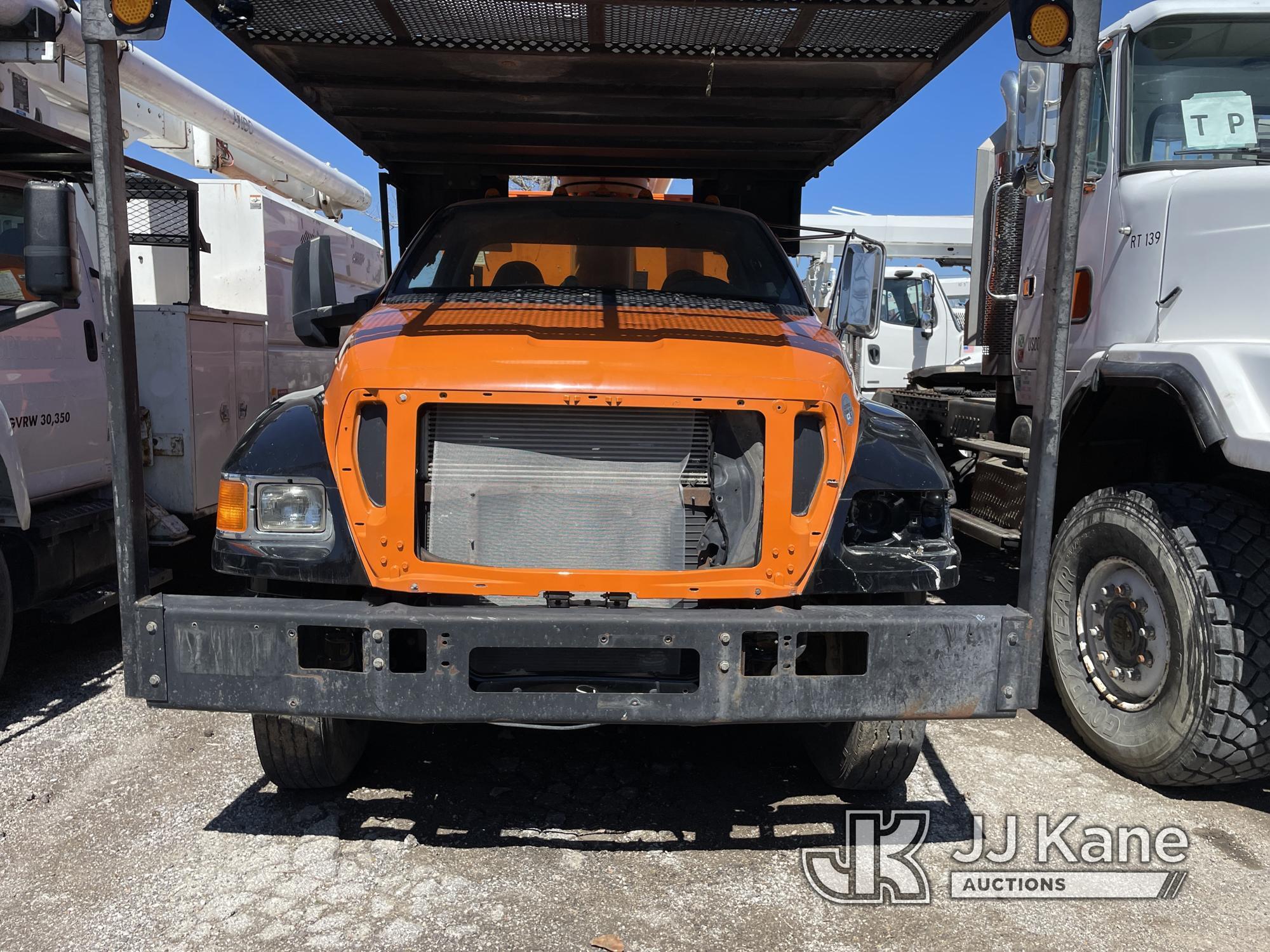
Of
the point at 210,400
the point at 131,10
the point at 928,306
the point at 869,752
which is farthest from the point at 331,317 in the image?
the point at 928,306

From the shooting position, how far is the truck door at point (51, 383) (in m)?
4.73

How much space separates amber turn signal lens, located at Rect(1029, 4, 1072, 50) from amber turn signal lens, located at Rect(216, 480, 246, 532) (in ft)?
8.88

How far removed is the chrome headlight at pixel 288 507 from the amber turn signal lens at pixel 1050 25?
250 centimetres

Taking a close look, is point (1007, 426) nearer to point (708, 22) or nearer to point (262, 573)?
point (708, 22)

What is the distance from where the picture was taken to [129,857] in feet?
10.6

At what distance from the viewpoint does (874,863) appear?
3291 millimetres

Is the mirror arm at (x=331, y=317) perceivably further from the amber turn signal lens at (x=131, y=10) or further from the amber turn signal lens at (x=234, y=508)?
the amber turn signal lens at (x=131, y=10)

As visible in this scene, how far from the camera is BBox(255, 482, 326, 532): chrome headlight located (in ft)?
9.91

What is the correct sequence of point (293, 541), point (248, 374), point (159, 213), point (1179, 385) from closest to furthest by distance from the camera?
1. point (293, 541)
2. point (1179, 385)
3. point (159, 213)
4. point (248, 374)

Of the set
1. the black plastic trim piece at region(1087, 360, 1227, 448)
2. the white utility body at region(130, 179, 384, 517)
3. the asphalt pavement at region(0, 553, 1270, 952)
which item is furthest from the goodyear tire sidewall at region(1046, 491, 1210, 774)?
the white utility body at region(130, 179, 384, 517)

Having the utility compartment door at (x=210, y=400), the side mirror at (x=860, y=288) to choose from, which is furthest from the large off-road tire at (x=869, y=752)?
the utility compartment door at (x=210, y=400)

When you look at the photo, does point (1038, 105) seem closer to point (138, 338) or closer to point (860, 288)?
point (860, 288)

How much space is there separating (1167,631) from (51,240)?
435 centimetres

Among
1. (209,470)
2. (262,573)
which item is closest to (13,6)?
(209,470)
